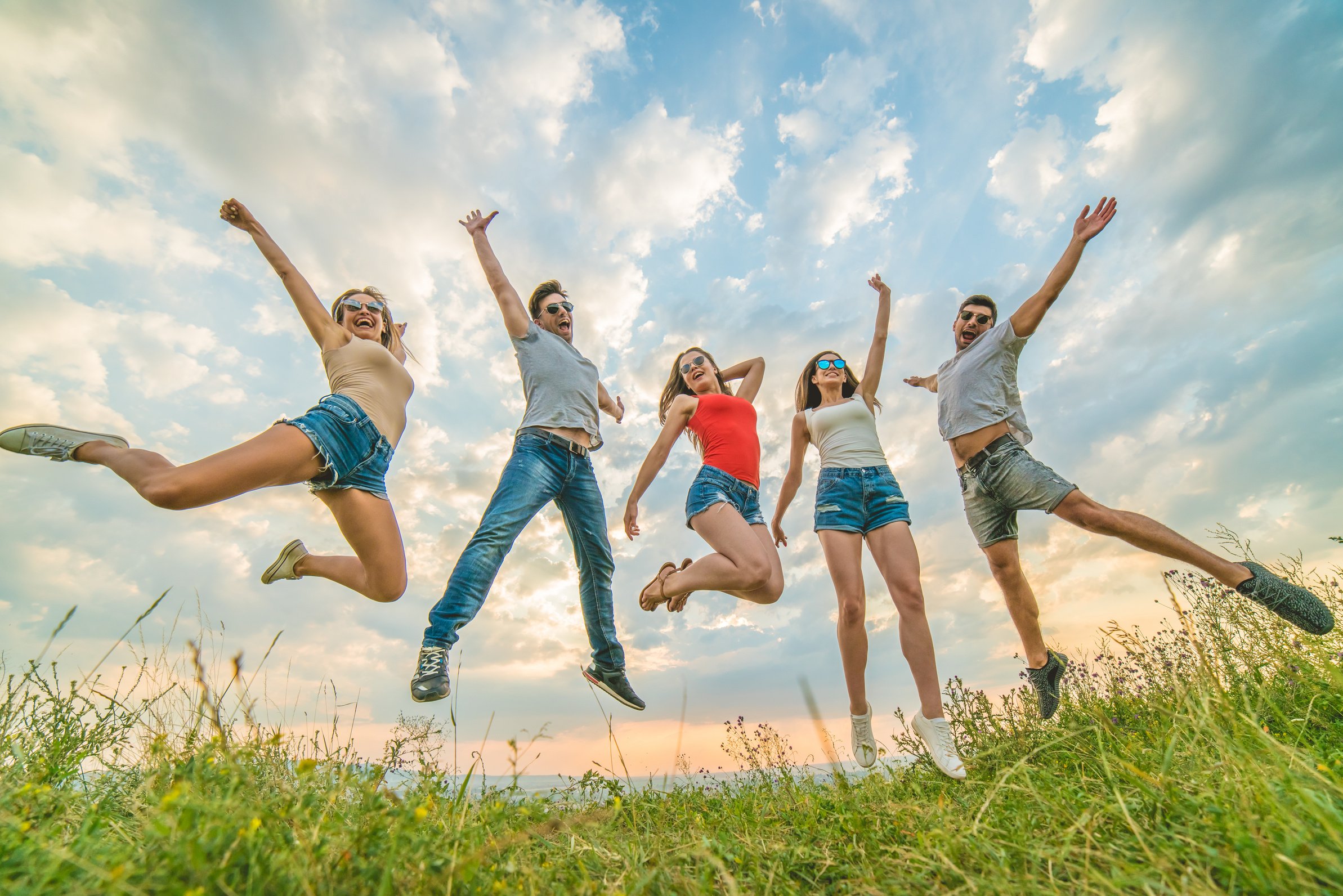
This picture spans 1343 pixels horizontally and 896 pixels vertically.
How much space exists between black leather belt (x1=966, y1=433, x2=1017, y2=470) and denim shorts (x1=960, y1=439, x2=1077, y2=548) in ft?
0.06

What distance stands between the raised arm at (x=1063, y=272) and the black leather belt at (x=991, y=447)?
2.65 ft

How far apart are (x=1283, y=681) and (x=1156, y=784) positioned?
2941 mm

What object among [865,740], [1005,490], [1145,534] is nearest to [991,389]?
[1005,490]

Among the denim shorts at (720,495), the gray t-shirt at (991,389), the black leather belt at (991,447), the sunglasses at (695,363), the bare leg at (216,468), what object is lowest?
the bare leg at (216,468)

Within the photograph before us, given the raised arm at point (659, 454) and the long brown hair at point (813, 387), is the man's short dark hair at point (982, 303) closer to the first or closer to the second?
the long brown hair at point (813, 387)

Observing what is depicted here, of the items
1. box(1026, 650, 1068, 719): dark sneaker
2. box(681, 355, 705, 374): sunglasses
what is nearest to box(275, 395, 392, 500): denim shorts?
box(681, 355, 705, 374): sunglasses

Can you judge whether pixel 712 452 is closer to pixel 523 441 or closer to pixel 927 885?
pixel 523 441

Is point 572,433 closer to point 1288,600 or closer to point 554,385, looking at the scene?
point 554,385

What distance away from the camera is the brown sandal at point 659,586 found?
5164mm

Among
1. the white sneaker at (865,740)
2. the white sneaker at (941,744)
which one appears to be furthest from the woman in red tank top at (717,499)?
the white sneaker at (941,744)

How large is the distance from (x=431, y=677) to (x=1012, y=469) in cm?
439

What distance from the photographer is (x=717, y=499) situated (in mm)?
4996

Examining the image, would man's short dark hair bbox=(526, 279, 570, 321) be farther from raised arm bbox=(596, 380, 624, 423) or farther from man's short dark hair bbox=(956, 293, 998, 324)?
man's short dark hair bbox=(956, 293, 998, 324)

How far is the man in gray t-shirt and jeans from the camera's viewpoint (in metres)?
4.71
